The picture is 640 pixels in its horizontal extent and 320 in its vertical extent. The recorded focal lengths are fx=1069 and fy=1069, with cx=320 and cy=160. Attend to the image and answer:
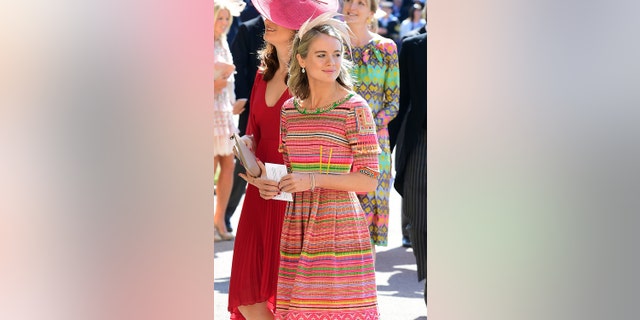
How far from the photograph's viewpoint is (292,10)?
4.21 m

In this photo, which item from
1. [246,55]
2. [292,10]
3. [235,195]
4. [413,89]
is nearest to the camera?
[292,10]

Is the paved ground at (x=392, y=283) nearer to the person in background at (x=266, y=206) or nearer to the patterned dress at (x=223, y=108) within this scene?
the patterned dress at (x=223, y=108)

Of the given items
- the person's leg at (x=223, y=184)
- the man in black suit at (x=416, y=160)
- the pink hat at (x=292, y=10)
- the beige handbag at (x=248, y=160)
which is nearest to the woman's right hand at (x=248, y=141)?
the beige handbag at (x=248, y=160)

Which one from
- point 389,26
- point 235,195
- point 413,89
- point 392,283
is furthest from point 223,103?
point 389,26

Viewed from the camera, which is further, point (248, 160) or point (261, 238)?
Answer: point (261, 238)

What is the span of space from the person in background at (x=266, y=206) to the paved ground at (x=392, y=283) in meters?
1.69

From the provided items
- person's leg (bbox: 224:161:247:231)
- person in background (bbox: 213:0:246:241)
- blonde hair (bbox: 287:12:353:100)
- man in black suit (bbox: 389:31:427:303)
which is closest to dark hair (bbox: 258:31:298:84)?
blonde hair (bbox: 287:12:353:100)

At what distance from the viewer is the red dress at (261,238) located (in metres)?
4.24

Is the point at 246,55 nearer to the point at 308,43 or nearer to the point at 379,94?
the point at 379,94

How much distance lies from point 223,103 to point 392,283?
204 centimetres

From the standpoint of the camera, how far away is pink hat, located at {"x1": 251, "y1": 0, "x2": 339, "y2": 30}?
4.19m
